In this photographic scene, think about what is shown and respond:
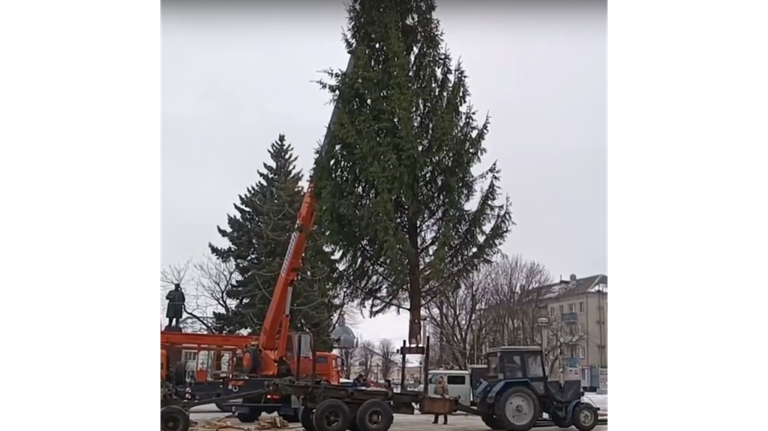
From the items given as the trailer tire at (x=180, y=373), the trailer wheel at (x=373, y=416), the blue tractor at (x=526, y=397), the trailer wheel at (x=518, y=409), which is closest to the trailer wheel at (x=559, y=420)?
the blue tractor at (x=526, y=397)

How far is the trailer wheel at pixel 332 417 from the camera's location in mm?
9211

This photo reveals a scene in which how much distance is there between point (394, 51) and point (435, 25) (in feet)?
4.22

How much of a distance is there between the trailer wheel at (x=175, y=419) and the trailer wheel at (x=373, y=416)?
6.75 feet

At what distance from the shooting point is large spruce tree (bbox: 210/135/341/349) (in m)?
17.5

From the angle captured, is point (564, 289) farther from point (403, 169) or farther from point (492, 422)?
point (492, 422)

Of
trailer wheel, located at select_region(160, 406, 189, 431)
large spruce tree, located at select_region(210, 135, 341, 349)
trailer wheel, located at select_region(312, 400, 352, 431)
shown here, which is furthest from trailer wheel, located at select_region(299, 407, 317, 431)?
large spruce tree, located at select_region(210, 135, 341, 349)

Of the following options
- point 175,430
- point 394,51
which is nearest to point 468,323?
point 394,51

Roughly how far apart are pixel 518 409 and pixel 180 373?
4.64 meters
